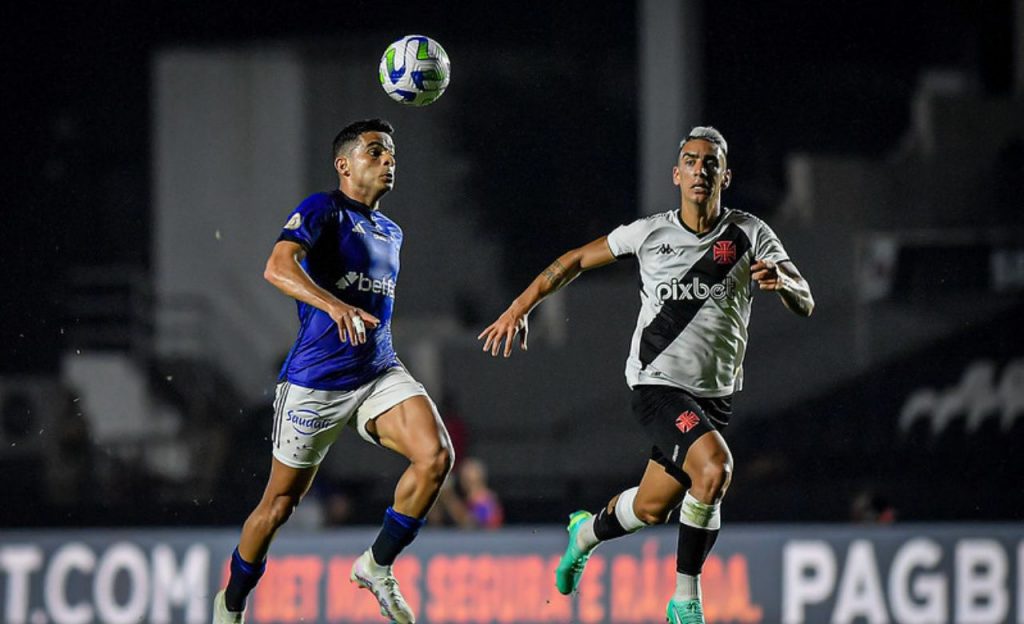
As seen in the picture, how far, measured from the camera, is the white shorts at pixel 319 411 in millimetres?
7000

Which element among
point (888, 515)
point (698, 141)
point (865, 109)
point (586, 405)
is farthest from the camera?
point (865, 109)

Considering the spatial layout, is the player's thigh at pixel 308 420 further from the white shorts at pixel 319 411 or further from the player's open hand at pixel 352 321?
the player's open hand at pixel 352 321

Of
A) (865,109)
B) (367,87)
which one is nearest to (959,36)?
(865,109)

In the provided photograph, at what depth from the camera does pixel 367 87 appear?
17.0 m

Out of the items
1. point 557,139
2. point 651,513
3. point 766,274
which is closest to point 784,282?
point 766,274

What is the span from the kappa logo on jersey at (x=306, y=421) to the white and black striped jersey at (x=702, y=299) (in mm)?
1381

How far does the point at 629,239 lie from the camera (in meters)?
7.34

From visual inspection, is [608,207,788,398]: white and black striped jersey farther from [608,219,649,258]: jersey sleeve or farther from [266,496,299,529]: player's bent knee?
[266,496,299,529]: player's bent knee

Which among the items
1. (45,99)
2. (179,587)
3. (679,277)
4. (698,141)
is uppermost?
(45,99)

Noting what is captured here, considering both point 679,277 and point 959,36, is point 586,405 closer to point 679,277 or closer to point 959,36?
point 959,36

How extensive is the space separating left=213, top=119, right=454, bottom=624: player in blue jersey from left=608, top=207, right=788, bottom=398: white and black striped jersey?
1.02 metres

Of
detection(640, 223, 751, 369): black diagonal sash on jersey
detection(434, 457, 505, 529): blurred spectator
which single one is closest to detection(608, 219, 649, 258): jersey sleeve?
detection(640, 223, 751, 369): black diagonal sash on jersey

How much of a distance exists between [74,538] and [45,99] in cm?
728

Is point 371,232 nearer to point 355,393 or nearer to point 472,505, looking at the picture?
point 355,393
